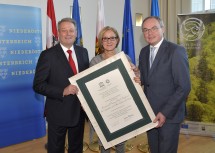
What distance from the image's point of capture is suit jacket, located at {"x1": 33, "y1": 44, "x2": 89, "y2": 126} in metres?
2.25

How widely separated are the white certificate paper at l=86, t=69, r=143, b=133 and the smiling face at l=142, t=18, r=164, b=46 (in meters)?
0.38

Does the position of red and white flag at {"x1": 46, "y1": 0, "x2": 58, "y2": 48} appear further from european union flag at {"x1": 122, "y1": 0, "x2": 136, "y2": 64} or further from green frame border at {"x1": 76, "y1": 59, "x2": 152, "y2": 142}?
green frame border at {"x1": 76, "y1": 59, "x2": 152, "y2": 142}

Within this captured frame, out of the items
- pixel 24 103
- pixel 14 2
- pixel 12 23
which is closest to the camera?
pixel 12 23

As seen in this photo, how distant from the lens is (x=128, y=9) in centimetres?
454

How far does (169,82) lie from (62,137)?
3.45 ft

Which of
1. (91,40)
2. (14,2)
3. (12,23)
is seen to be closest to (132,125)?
(12,23)

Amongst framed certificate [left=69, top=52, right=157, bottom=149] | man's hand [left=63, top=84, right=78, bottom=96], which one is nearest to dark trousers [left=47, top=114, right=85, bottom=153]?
framed certificate [left=69, top=52, right=157, bottom=149]

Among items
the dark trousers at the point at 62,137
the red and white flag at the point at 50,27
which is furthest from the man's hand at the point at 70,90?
the red and white flag at the point at 50,27

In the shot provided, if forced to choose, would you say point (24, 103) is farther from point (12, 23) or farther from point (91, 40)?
point (91, 40)

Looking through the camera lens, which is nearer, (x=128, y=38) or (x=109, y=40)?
(x=109, y=40)

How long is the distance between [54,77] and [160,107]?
36.2 inches

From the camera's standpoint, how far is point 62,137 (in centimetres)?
241

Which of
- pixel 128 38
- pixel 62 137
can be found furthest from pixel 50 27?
pixel 62 137

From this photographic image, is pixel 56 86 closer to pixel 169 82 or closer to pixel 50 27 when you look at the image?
pixel 169 82
